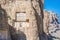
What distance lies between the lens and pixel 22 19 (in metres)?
23.6

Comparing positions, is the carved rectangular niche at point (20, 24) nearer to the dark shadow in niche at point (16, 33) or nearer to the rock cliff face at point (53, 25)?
the dark shadow in niche at point (16, 33)

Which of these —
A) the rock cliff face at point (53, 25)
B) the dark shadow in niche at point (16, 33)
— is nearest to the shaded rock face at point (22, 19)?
the dark shadow in niche at point (16, 33)

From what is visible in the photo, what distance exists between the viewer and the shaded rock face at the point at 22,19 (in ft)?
75.3

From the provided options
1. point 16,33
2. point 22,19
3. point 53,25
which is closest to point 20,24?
point 22,19

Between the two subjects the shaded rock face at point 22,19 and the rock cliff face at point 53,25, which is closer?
the shaded rock face at point 22,19

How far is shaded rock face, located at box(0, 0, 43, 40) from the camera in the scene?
2294 cm

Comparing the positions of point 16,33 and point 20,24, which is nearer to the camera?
point 16,33

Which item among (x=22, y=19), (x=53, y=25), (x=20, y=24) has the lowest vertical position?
(x=53, y=25)

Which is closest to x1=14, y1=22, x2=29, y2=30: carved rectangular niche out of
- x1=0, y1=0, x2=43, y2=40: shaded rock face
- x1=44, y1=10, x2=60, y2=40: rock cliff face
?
x1=0, y1=0, x2=43, y2=40: shaded rock face

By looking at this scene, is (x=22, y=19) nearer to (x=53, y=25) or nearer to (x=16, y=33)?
(x=16, y=33)

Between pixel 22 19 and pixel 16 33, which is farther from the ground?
pixel 22 19

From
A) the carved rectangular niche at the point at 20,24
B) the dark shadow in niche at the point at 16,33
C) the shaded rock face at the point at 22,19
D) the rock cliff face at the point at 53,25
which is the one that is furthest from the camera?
the rock cliff face at the point at 53,25

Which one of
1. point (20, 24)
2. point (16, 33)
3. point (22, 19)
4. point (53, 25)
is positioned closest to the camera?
point (16, 33)

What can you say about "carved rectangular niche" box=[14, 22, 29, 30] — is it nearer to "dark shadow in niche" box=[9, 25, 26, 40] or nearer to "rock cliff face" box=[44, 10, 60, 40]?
"dark shadow in niche" box=[9, 25, 26, 40]
